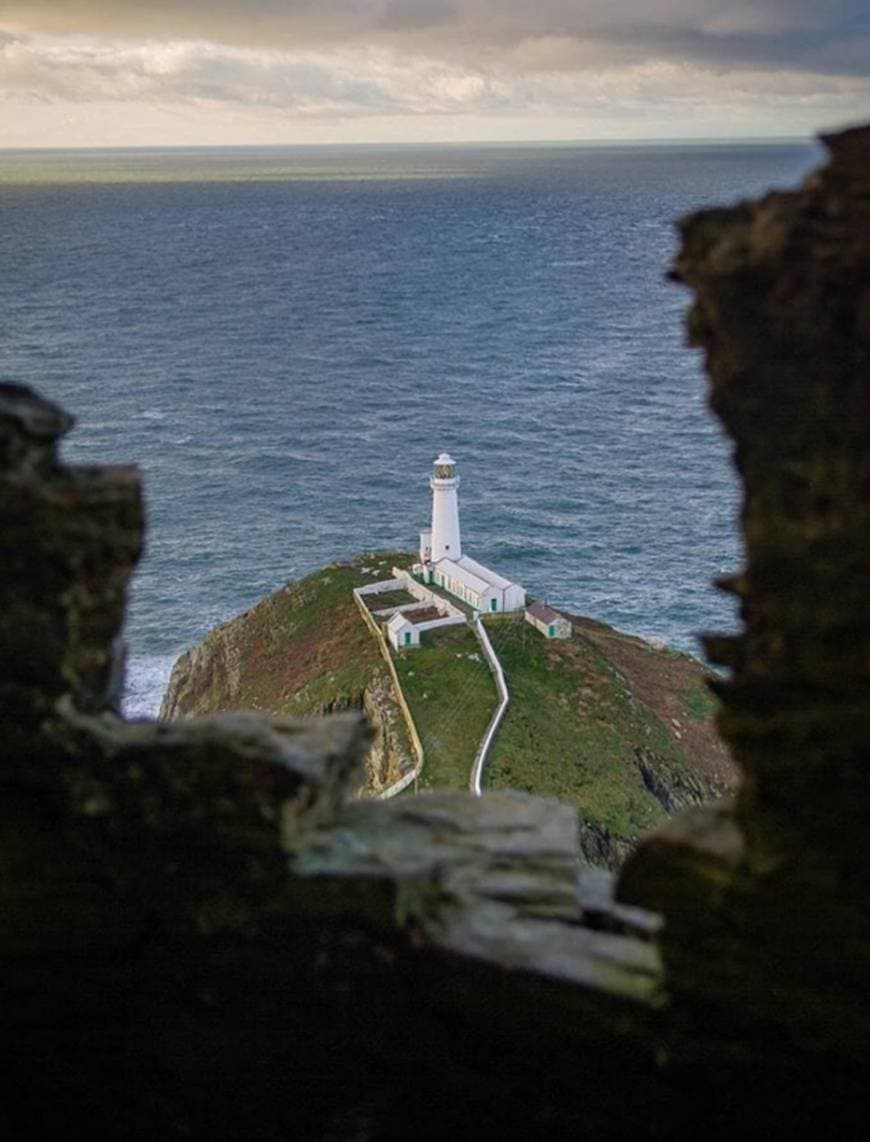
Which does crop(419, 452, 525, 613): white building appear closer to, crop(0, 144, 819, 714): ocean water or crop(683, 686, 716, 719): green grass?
crop(683, 686, 716, 719): green grass

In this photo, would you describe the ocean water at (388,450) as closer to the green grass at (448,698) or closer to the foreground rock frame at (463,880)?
the green grass at (448,698)

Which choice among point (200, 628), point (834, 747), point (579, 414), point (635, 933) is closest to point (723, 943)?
point (635, 933)

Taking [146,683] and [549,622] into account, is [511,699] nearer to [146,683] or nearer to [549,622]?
[549,622]

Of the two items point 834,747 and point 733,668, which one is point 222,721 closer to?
point 733,668

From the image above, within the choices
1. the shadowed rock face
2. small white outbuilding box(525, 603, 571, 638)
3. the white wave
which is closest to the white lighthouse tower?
small white outbuilding box(525, 603, 571, 638)

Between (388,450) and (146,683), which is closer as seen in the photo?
(146,683)

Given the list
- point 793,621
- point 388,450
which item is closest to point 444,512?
point 388,450

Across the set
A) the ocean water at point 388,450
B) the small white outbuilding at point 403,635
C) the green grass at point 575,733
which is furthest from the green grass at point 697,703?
the small white outbuilding at point 403,635
